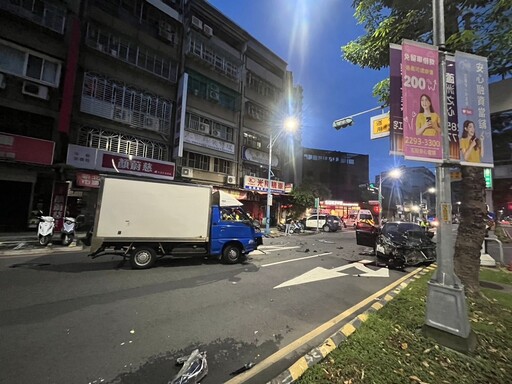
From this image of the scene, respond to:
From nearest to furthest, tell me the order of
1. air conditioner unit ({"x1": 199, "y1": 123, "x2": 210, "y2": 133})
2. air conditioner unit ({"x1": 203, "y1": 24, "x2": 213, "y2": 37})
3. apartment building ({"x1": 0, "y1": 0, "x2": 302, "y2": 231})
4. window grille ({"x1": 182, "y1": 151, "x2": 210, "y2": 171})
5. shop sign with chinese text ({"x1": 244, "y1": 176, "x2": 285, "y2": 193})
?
1. apartment building ({"x1": 0, "y1": 0, "x2": 302, "y2": 231})
2. window grille ({"x1": 182, "y1": 151, "x2": 210, "y2": 171})
3. air conditioner unit ({"x1": 199, "y1": 123, "x2": 210, "y2": 133})
4. air conditioner unit ({"x1": 203, "y1": 24, "x2": 213, "y2": 37})
5. shop sign with chinese text ({"x1": 244, "y1": 176, "x2": 285, "y2": 193})

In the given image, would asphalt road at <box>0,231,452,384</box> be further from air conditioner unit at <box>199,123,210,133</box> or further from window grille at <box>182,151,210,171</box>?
air conditioner unit at <box>199,123,210,133</box>

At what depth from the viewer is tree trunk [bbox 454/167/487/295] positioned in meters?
5.71

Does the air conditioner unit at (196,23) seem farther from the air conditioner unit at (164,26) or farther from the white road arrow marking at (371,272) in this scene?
the white road arrow marking at (371,272)

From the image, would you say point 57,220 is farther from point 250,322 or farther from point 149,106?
point 250,322

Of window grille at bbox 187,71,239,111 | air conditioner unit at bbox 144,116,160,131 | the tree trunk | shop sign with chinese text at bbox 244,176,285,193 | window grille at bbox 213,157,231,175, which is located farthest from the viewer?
shop sign with chinese text at bbox 244,176,285,193

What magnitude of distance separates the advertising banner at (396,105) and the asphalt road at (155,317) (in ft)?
10.6

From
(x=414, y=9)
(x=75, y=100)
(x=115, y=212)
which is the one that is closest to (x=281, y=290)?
(x=115, y=212)

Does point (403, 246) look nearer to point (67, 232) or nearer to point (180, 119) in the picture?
point (67, 232)

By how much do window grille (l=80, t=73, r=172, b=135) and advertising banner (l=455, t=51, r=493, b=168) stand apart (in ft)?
62.2

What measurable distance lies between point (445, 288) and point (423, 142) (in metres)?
2.14

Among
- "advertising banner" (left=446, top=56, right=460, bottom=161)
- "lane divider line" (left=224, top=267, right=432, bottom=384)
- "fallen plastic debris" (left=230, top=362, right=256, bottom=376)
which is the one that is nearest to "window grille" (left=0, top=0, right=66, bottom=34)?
"advertising banner" (left=446, top=56, right=460, bottom=161)

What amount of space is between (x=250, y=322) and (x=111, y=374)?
230cm

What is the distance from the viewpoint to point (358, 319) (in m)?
4.66

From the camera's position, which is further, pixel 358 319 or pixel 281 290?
pixel 281 290
